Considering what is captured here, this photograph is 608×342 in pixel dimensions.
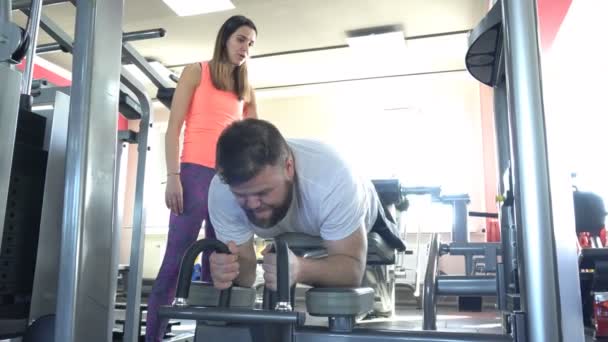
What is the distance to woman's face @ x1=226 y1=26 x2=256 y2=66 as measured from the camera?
5.37 ft

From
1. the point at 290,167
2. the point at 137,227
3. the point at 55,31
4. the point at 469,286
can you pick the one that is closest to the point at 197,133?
the point at 137,227

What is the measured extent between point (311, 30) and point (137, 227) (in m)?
2.98

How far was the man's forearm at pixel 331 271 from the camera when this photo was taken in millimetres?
869

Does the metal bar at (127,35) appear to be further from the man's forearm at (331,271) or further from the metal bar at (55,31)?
the man's forearm at (331,271)

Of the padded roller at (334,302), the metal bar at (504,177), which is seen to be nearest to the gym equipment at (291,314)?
the padded roller at (334,302)

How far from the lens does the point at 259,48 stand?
15.4 feet

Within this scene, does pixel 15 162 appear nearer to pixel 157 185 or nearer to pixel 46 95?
pixel 46 95

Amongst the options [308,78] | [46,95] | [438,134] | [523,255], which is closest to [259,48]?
[308,78]

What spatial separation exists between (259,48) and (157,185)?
2.21m

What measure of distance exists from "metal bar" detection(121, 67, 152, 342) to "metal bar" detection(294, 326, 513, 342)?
1069 mm

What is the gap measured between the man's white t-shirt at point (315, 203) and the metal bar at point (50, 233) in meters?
0.32

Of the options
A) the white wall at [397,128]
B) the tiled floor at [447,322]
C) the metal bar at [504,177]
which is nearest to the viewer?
the metal bar at [504,177]

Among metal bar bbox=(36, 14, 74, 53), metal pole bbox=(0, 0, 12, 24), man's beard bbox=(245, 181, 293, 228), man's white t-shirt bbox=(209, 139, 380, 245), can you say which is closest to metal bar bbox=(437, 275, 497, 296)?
man's white t-shirt bbox=(209, 139, 380, 245)

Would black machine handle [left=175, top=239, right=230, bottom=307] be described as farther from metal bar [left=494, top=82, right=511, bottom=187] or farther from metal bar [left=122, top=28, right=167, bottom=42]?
metal bar [left=122, top=28, right=167, bottom=42]
